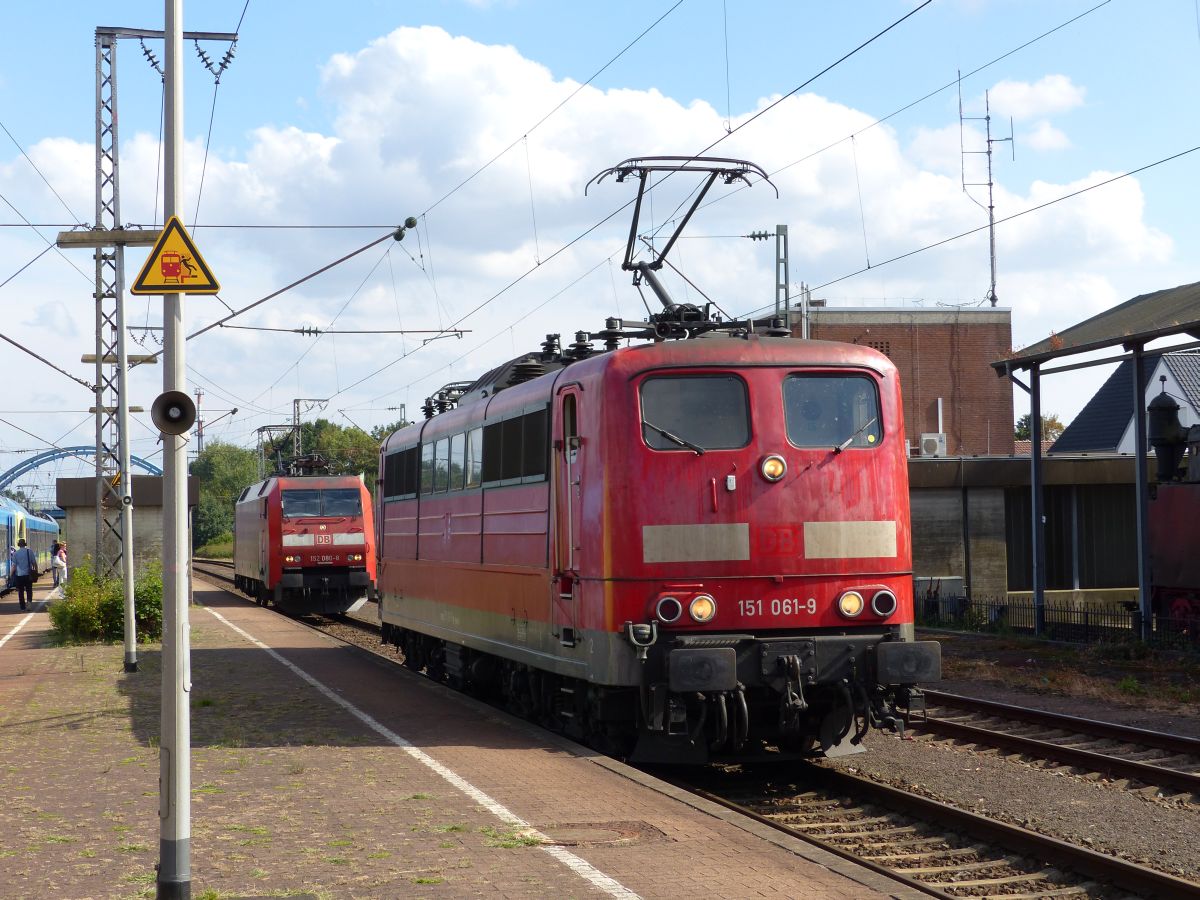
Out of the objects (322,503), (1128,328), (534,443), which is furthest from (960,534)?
(534,443)

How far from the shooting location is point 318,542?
30625 mm

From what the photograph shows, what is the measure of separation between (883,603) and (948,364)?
174ft

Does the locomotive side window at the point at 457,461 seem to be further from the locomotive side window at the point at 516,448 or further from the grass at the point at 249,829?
the grass at the point at 249,829

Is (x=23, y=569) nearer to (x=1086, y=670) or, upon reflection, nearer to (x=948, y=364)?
(x=1086, y=670)

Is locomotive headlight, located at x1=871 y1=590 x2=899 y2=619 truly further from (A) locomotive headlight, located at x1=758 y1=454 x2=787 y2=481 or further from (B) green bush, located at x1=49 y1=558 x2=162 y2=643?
(B) green bush, located at x1=49 y1=558 x2=162 y2=643

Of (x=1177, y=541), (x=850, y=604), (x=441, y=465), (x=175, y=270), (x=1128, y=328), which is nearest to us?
(x=175, y=270)

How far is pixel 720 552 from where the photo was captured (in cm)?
1024

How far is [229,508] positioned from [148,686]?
97.9 metres

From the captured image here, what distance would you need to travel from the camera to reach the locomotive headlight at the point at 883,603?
10.5 m

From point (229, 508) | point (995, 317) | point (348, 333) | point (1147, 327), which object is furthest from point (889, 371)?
point (229, 508)

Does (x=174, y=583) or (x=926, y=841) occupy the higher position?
(x=174, y=583)

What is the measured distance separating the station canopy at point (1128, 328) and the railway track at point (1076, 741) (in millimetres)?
7026

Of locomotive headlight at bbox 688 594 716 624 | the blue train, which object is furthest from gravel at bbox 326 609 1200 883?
the blue train

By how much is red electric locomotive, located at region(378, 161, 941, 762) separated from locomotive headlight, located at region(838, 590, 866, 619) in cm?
1
